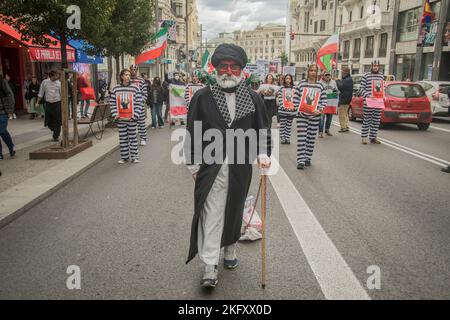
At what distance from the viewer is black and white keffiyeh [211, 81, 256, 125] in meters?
3.56

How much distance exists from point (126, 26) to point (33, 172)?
10042mm

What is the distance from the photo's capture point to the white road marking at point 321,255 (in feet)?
11.2

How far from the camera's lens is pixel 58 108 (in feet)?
37.0

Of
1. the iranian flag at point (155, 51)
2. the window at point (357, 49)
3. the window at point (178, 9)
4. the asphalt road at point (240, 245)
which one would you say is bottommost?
the asphalt road at point (240, 245)

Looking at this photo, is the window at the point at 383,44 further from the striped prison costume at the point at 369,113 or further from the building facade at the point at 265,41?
the building facade at the point at 265,41

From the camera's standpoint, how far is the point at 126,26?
16.1 meters

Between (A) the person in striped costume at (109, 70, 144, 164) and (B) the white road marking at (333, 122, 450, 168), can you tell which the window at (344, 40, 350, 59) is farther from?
(A) the person in striped costume at (109, 70, 144, 164)

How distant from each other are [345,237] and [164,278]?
6.84 ft

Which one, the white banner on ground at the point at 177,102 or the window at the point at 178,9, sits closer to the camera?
the white banner on ground at the point at 177,102

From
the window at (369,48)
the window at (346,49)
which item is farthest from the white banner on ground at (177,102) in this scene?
the window at (346,49)

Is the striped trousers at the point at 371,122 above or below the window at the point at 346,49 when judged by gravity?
below

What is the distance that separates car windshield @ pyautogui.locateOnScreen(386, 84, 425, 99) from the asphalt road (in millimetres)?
6950

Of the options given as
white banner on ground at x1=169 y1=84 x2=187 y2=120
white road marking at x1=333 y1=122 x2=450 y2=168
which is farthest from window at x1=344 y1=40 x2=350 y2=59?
white road marking at x1=333 y1=122 x2=450 y2=168
